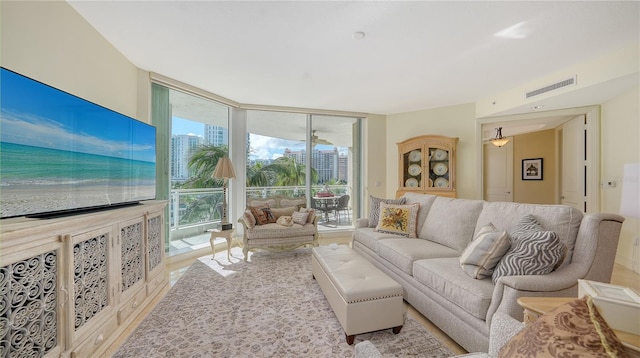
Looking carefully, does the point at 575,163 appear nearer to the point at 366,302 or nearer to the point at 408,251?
the point at 408,251

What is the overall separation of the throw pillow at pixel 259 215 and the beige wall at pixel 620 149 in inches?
187

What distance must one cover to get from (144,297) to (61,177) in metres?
1.39

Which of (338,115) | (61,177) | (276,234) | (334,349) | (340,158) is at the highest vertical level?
(338,115)

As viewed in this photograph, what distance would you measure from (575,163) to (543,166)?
7.28 ft

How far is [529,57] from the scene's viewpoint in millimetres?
2701

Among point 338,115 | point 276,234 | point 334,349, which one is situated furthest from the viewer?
point 338,115

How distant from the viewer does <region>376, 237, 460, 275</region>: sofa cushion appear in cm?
226

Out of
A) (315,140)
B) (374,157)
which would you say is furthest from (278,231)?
(374,157)

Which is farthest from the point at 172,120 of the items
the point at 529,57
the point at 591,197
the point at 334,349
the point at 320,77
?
the point at 591,197

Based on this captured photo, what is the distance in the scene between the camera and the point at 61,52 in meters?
1.88

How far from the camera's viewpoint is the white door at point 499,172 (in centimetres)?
625

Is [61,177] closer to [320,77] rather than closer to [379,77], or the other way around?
[320,77]

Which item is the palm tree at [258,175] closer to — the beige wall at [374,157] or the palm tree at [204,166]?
the palm tree at [204,166]

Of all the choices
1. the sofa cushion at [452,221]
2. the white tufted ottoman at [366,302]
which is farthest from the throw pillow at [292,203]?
the white tufted ottoman at [366,302]
